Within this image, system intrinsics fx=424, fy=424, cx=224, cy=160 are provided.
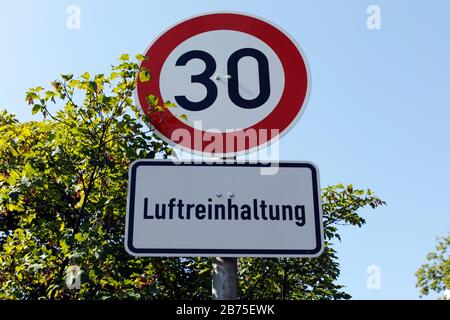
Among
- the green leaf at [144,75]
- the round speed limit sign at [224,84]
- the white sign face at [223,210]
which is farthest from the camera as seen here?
the green leaf at [144,75]

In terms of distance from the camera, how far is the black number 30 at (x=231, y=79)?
175cm

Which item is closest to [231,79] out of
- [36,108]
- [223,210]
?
[223,210]

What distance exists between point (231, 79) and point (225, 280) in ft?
2.73

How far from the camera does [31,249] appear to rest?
124 inches

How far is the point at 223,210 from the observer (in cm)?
147

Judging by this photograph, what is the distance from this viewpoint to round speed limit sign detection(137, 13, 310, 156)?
1729 mm

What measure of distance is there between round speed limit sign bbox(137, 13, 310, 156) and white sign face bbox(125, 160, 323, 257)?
0.63ft

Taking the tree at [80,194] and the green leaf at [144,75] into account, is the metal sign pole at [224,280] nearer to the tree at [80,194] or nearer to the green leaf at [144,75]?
the green leaf at [144,75]

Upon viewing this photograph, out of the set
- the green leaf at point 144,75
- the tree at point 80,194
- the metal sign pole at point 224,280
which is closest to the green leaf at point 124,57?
the tree at point 80,194

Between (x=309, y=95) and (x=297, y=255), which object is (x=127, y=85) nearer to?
(x=309, y=95)

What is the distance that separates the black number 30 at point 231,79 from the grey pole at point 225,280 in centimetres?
64

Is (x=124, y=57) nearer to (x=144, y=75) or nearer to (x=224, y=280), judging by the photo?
(x=144, y=75)

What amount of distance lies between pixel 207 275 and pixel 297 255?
3.58 metres
